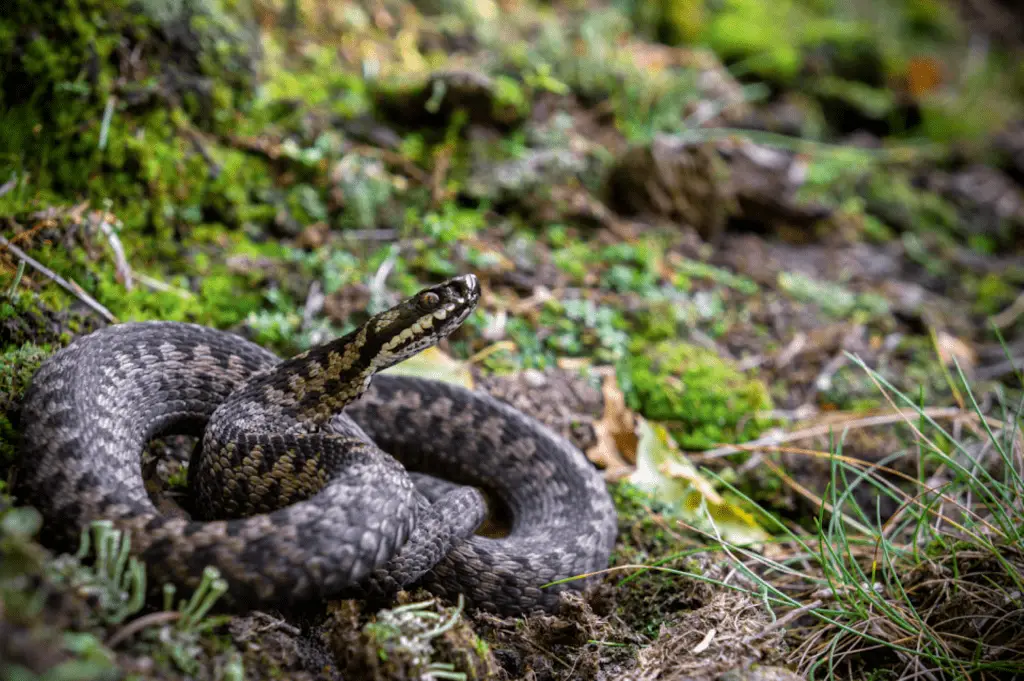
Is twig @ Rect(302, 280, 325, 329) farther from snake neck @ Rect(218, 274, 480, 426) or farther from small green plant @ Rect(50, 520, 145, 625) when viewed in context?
small green plant @ Rect(50, 520, 145, 625)

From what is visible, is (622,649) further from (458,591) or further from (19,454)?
(19,454)

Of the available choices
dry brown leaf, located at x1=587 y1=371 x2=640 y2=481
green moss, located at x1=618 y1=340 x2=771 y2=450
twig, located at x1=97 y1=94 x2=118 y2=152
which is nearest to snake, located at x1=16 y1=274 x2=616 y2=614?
dry brown leaf, located at x1=587 y1=371 x2=640 y2=481

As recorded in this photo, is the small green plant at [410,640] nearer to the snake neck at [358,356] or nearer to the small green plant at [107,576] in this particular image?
the small green plant at [107,576]

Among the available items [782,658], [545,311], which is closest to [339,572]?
[782,658]

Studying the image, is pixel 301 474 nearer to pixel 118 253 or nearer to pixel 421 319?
pixel 421 319

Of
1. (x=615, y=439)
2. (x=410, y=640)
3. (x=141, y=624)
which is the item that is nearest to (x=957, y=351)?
(x=615, y=439)

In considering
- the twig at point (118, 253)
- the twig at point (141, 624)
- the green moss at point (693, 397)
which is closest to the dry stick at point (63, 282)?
the twig at point (118, 253)
